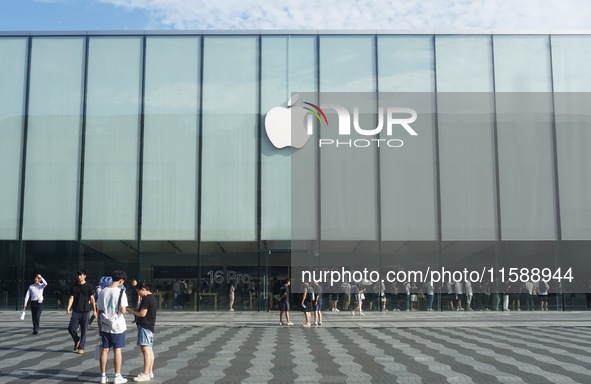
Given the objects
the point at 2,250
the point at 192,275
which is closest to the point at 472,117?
the point at 192,275

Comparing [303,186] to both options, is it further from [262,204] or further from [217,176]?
[217,176]

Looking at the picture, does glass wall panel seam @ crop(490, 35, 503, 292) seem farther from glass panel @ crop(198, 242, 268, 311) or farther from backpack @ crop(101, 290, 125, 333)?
backpack @ crop(101, 290, 125, 333)

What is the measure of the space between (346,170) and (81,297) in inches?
715

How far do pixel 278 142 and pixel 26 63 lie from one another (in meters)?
12.9

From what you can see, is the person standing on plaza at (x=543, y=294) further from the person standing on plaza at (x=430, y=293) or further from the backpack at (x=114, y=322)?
the backpack at (x=114, y=322)

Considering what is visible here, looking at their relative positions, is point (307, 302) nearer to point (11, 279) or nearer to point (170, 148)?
point (170, 148)

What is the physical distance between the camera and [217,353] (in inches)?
602

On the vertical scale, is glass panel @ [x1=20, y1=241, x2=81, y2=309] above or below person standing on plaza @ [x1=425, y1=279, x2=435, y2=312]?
above

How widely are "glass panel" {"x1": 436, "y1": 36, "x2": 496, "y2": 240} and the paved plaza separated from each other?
690 centimetres

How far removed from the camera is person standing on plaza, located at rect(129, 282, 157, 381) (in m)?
11.4

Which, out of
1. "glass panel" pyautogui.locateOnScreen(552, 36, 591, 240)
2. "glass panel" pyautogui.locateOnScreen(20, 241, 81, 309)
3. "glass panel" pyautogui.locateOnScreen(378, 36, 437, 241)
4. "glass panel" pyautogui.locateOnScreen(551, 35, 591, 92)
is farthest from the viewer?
"glass panel" pyautogui.locateOnScreen(551, 35, 591, 92)

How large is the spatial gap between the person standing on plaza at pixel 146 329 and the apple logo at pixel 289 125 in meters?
20.9

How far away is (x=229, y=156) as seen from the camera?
32.3 metres

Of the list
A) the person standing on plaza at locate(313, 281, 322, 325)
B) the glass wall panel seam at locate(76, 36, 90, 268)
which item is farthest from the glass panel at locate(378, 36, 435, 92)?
the glass wall panel seam at locate(76, 36, 90, 268)
